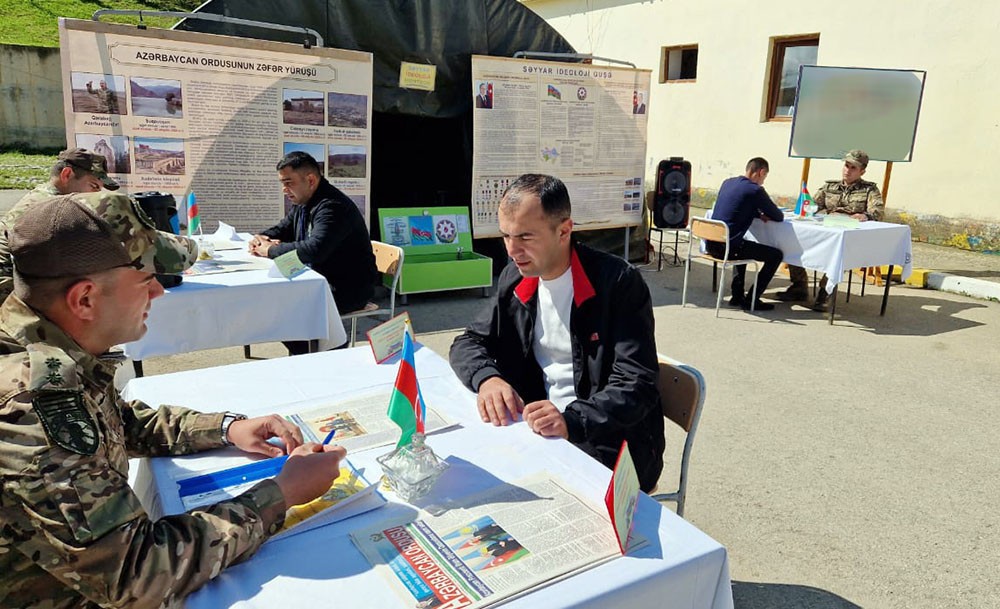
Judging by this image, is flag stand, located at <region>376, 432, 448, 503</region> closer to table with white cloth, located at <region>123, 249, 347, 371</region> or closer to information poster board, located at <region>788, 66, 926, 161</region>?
→ table with white cloth, located at <region>123, 249, 347, 371</region>

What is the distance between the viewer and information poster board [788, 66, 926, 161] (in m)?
7.45

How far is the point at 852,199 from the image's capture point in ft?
22.7

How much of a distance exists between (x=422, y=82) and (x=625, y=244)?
302 centimetres

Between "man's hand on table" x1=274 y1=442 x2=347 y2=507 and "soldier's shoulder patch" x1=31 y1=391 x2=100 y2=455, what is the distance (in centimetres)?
35

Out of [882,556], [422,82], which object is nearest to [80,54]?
[422,82]

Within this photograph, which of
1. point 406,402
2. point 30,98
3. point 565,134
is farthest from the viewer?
point 30,98

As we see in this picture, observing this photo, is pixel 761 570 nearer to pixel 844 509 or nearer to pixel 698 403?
pixel 844 509

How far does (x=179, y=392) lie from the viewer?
199cm

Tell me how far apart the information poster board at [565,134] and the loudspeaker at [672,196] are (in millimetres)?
340

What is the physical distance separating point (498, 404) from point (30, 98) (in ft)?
66.6

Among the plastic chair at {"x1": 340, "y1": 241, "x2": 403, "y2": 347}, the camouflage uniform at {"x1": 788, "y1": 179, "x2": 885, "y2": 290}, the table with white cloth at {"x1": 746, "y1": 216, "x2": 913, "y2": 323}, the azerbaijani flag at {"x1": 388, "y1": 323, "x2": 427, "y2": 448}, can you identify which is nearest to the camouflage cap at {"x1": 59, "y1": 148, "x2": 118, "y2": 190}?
the plastic chair at {"x1": 340, "y1": 241, "x2": 403, "y2": 347}

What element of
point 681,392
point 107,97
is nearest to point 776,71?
point 107,97

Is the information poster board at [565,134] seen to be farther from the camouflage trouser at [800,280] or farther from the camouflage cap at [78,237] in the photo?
Answer: the camouflage cap at [78,237]

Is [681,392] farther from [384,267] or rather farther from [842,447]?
[384,267]
